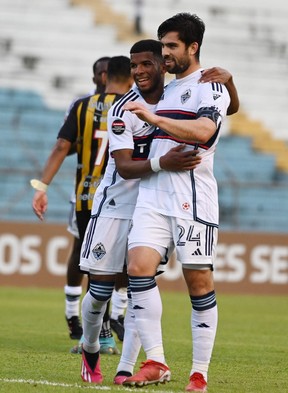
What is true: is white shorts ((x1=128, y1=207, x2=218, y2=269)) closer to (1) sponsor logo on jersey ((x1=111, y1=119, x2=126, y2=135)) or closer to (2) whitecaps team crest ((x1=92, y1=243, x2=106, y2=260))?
(2) whitecaps team crest ((x1=92, y1=243, x2=106, y2=260))

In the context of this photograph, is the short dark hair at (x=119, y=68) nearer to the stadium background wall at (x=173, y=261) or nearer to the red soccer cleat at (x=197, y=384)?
the red soccer cleat at (x=197, y=384)

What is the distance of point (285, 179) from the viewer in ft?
67.4

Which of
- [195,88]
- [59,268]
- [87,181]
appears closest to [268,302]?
[59,268]

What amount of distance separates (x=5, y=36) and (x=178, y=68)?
14950 mm

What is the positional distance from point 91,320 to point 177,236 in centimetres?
82

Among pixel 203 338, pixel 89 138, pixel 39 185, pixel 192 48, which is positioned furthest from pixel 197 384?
pixel 89 138

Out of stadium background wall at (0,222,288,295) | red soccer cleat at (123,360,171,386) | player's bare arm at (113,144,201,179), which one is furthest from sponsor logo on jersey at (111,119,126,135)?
stadium background wall at (0,222,288,295)

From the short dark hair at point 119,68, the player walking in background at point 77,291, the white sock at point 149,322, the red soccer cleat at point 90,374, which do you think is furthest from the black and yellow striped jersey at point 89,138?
the white sock at point 149,322

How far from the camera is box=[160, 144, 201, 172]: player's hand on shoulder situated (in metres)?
5.57

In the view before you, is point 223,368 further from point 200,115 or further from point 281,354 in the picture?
point 200,115

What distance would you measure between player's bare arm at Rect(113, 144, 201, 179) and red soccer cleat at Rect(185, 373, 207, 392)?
1.11 metres

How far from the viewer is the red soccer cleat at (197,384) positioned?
5.60 metres

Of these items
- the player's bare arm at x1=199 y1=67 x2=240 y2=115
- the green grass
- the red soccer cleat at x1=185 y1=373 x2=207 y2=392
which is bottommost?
the green grass

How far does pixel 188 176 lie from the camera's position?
18.7 feet
